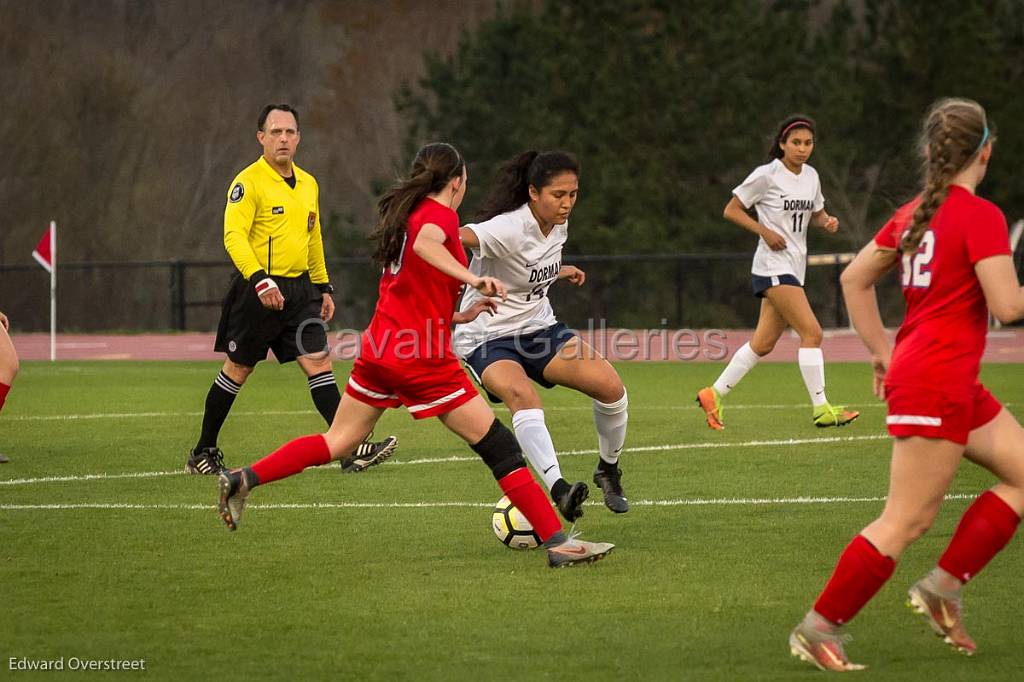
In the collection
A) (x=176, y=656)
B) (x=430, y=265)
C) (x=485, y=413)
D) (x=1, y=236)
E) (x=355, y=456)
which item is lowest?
(x=1, y=236)

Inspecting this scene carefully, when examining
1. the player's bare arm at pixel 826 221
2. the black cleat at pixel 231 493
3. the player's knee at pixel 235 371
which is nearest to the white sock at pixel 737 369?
the player's bare arm at pixel 826 221

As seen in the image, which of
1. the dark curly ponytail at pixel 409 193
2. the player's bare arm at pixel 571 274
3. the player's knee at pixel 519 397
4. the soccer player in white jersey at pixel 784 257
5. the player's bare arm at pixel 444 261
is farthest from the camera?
the soccer player in white jersey at pixel 784 257

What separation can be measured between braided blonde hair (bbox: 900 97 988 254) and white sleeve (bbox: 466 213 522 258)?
3.14m

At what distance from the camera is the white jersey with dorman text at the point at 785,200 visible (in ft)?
39.1

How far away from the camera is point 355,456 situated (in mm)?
9914

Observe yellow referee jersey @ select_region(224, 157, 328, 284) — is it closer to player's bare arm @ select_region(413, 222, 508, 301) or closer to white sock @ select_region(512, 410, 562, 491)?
white sock @ select_region(512, 410, 562, 491)

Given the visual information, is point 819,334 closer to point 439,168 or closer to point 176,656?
point 439,168

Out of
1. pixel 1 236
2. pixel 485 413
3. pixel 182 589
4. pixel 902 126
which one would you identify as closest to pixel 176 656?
pixel 182 589

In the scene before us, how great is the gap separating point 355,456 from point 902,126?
89.3ft

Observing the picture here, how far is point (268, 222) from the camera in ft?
32.7

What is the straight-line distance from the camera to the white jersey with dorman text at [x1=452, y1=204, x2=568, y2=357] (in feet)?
25.5

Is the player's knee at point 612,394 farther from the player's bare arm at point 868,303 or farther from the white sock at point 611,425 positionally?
the player's bare arm at point 868,303

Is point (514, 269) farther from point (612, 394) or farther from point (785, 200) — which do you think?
point (785, 200)

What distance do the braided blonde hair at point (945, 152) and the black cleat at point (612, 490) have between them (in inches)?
137
